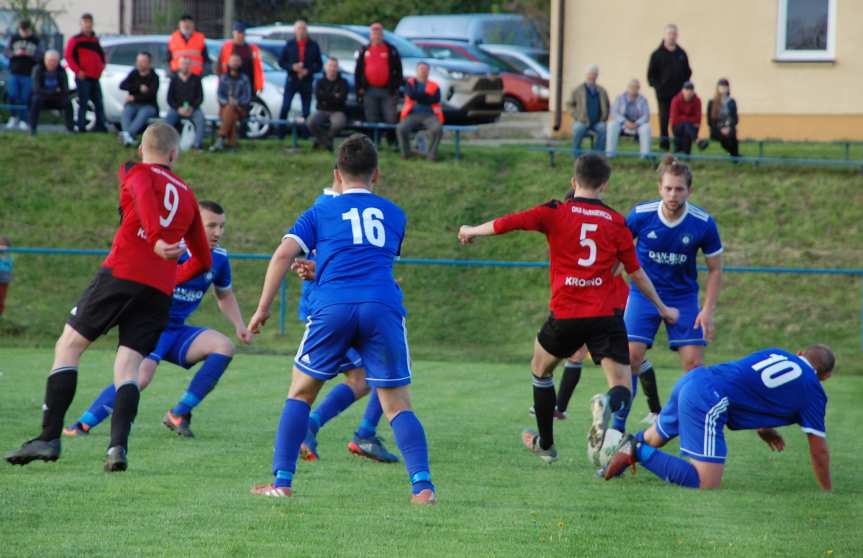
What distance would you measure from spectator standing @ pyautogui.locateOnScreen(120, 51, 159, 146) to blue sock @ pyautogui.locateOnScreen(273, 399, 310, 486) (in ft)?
51.6

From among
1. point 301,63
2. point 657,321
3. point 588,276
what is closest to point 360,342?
point 588,276

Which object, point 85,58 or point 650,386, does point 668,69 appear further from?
point 650,386

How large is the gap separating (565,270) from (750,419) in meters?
1.39

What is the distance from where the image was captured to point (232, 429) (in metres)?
10.0

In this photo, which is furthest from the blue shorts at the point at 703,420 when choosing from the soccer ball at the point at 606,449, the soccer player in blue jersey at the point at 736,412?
the soccer ball at the point at 606,449

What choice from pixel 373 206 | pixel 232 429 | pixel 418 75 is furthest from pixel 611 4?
pixel 373 206

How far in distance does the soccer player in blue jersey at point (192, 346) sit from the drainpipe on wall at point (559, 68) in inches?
720

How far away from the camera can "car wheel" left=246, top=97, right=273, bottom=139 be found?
24.7 meters

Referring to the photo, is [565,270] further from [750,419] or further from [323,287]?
[323,287]

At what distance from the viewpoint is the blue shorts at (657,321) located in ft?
34.1

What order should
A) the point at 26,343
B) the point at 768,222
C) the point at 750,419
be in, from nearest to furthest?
the point at 750,419, the point at 26,343, the point at 768,222

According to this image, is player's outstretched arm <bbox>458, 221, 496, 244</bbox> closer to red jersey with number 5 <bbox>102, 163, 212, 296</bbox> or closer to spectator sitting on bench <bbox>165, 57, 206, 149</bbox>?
red jersey with number 5 <bbox>102, 163, 212, 296</bbox>

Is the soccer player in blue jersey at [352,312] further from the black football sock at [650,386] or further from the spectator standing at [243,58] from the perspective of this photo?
the spectator standing at [243,58]

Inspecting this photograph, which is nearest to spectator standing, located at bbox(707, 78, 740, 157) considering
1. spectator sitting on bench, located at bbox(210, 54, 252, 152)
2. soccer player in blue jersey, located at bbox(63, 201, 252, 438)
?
spectator sitting on bench, located at bbox(210, 54, 252, 152)
